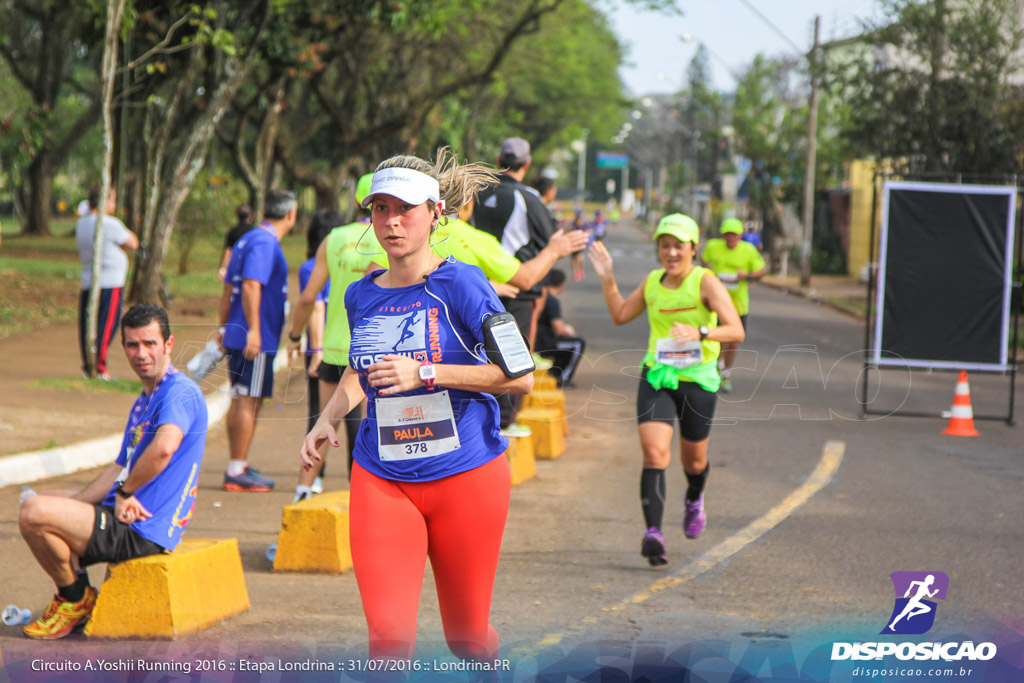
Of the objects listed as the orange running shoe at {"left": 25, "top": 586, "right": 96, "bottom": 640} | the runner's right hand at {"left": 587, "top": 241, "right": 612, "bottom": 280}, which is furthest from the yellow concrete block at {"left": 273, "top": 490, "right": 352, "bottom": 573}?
the runner's right hand at {"left": 587, "top": 241, "right": 612, "bottom": 280}

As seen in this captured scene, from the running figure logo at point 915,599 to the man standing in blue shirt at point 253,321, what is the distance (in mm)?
4279

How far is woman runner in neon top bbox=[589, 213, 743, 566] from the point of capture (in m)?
6.70

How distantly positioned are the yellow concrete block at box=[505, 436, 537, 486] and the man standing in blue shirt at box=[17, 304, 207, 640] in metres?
3.74

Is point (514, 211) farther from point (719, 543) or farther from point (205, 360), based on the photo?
point (205, 360)

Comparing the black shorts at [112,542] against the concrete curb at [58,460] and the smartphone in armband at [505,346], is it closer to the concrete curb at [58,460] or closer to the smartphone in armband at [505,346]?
the smartphone in armband at [505,346]

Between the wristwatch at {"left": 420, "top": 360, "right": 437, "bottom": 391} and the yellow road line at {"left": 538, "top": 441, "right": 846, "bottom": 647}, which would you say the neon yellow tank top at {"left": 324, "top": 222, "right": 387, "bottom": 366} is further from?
the wristwatch at {"left": 420, "top": 360, "right": 437, "bottom": 391}

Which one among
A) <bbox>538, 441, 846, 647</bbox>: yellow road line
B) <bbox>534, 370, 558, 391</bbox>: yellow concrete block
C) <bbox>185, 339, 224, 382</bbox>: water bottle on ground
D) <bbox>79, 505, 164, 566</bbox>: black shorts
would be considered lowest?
<bbox>538, 441, 846, 647</bbox>: yellow road line

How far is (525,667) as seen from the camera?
4.94 meters

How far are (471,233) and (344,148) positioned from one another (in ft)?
81.1

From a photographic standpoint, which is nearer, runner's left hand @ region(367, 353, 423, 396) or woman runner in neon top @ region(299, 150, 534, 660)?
runner's left hand @ region(367, 353, 423, 396)

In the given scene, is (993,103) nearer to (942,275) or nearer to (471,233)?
(942,275)

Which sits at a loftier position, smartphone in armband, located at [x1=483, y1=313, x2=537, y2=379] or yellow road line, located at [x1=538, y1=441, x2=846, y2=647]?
smartphone in armband, located at [x1=483, y1=313, x2=537, y2=379]

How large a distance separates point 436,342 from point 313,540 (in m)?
2.94

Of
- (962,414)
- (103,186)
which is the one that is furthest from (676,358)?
(103,186)
